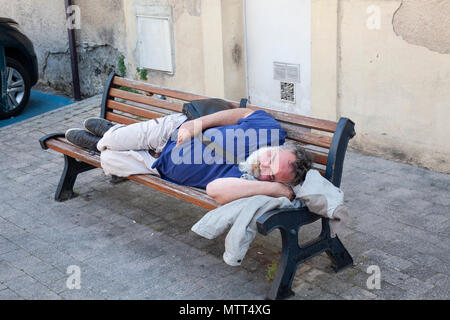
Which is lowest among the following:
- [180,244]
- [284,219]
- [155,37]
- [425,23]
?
[180,244]

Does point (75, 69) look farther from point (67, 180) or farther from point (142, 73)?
point (67, 180)

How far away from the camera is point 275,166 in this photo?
159 inches

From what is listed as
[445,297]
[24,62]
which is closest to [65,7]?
[24,62]

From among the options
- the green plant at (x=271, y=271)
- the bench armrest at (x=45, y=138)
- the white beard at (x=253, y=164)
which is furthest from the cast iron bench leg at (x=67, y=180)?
the green plant at (x=271, y=271)

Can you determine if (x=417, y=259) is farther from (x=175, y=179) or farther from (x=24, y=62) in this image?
(x=24, y=62)

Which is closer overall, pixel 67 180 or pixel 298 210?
pixel 298 210

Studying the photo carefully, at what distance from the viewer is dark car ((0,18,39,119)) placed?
28.7ft

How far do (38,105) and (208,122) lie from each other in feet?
18.0

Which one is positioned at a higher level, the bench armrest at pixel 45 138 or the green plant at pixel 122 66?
the green plant at pixel 122 66

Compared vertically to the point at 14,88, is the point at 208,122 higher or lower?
higher

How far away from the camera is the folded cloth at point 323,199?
12.9ft

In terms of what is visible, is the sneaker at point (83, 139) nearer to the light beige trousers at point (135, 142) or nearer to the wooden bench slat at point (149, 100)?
the light beige trousers at point (135, 142)

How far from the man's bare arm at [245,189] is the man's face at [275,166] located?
2.0 inches

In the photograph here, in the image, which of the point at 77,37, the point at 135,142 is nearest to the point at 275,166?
the point at 135,142
